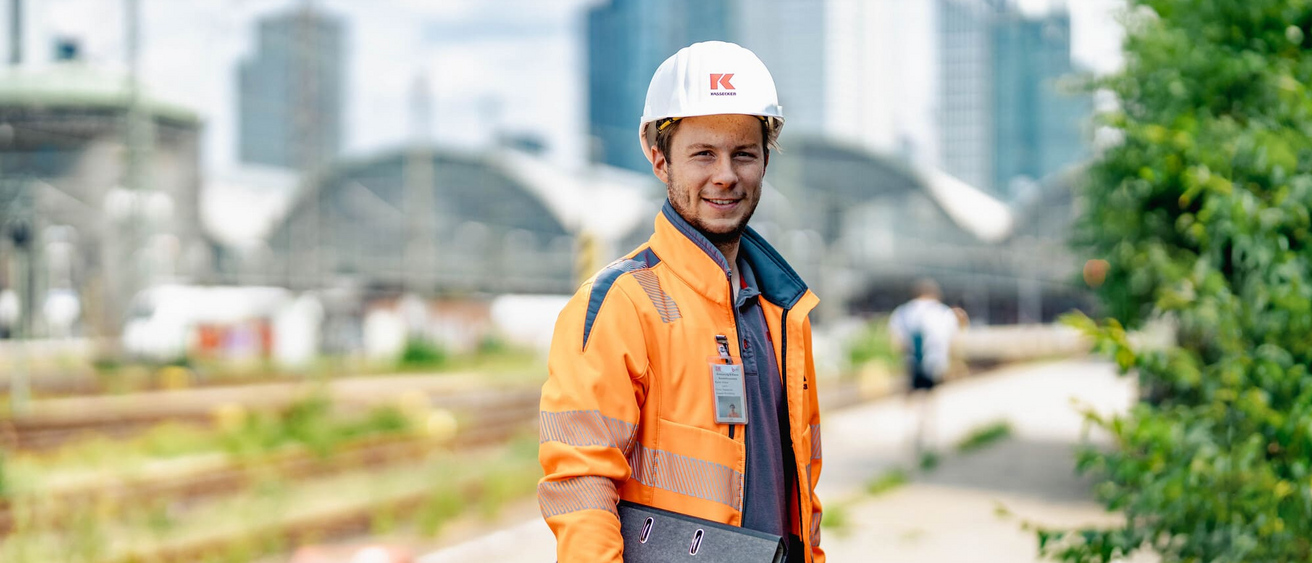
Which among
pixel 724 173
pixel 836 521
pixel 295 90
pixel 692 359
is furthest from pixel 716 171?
pixel 295 90

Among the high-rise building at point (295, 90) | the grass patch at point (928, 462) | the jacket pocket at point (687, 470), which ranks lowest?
the grass patch at point (928, 462)

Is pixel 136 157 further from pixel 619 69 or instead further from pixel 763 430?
pixel 619 69

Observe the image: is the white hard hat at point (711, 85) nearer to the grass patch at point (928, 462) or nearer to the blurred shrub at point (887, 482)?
the blurred shrub at point (887, 482)

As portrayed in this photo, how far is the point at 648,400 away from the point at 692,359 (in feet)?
0.35

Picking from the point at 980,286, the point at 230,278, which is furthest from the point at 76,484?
the point at 980,286

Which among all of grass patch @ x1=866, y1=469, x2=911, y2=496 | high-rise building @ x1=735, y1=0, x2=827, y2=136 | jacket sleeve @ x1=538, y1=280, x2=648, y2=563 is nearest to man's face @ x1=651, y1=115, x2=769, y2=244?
jacket sleeve @ x1=538, y1=280, x2=648, y2=563

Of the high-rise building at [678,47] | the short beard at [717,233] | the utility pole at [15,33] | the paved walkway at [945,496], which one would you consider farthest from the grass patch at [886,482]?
the utility pole at [15,33]

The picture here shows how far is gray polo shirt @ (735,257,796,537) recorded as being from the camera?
1.96 meters

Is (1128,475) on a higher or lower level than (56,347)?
higher

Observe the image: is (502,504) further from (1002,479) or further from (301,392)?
(301,392)

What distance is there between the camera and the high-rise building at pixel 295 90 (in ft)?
87.4

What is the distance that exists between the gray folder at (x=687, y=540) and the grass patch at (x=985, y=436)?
11.4 meters

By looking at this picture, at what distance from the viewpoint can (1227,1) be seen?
571cm

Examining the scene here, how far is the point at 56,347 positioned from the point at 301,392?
2444cm
